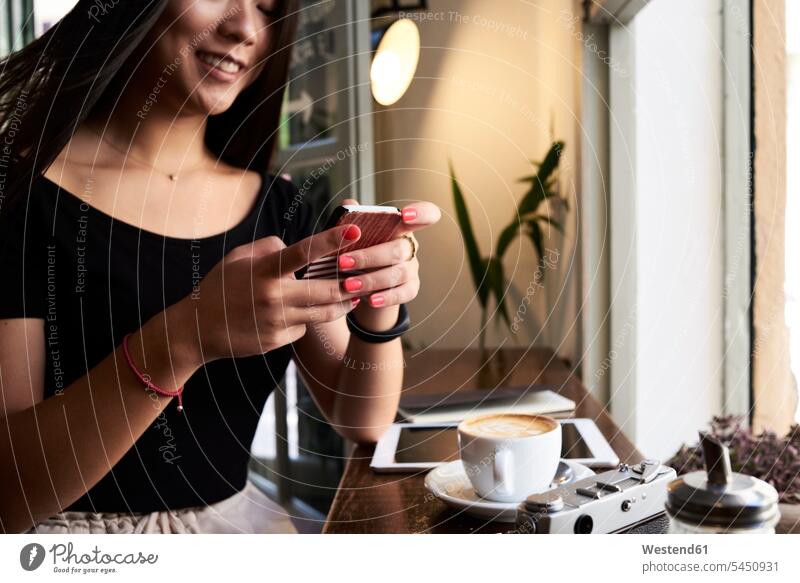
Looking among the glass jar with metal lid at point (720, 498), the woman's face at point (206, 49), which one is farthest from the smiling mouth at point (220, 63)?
the glass jar with metal lid at point (720, 498)

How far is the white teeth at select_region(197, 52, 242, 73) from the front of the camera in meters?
0.48

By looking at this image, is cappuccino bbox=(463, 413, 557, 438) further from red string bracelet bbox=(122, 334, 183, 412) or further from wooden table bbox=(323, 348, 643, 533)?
red string bracelet bbox=(122, 334, 183, 412)

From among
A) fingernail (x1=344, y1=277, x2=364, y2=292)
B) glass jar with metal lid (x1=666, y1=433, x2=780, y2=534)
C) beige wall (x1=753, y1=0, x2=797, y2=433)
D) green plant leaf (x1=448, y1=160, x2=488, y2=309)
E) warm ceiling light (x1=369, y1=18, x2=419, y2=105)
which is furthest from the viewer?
green plant leaf (x1=448, y1=160, x2=488, y2=309)

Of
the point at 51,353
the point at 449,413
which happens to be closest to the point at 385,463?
the point at 449,413

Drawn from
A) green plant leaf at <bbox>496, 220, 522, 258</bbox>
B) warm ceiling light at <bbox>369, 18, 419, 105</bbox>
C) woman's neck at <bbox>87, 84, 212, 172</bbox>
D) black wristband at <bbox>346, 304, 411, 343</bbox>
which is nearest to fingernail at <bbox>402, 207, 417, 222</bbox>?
black wristband at <bbox>346, 304, 411, 343</bbox>

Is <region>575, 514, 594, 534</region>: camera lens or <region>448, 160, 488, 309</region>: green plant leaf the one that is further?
<region>448, 160, 488, 309</region>: green plant leaf

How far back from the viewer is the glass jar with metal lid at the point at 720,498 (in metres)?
0.29

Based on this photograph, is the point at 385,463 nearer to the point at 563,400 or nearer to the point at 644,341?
the point at 563,400

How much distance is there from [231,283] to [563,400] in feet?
1.08

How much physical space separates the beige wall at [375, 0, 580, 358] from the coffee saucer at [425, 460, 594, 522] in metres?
0.41

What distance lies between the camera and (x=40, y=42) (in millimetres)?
427

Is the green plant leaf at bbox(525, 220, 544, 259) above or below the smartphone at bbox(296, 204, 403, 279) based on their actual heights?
above
